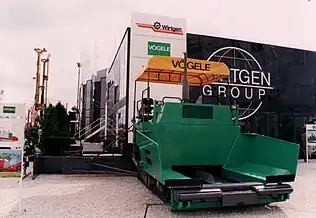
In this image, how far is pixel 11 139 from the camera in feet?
15.0

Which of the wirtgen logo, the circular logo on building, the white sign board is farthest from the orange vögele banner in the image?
the circular logo on building

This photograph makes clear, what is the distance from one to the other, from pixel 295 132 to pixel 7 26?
36.8ft

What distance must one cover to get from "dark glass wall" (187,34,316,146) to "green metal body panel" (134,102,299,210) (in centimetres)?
539

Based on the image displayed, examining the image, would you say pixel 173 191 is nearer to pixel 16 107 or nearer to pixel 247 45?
pixel 16 107

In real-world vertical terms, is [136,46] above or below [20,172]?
above

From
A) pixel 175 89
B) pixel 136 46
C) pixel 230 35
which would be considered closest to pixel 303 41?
pixel 230 35

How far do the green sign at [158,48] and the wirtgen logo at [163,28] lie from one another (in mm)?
453

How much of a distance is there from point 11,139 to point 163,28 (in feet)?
22.9

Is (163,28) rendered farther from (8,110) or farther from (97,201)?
(97,201)

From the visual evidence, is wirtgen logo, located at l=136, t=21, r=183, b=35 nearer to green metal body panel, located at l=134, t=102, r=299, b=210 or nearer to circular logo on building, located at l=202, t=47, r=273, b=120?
circular logo on building, located at l=202, t=47, r=273, b=120

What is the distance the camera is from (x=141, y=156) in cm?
578

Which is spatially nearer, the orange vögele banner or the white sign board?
the white sign board

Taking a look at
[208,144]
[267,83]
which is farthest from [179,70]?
[267,83]

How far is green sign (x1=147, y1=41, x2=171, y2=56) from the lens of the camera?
32.8 feet
